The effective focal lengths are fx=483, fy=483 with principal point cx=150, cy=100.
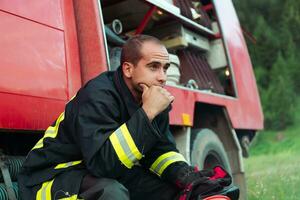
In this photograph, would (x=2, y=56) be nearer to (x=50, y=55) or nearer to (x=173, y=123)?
(x=50, y=55)

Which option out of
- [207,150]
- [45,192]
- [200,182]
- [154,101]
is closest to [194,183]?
[200,182]

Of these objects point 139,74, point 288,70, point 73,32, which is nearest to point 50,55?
point 73,32

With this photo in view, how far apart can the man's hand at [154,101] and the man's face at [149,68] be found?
4.0 inches

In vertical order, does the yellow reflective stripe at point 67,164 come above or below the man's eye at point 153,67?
below

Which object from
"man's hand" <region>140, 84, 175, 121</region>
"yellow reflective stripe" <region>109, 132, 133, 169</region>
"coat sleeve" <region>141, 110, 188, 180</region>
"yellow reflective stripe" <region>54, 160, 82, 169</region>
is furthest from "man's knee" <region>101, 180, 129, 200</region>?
"coat sleeve" <region>141, 110, 188, 180</region>

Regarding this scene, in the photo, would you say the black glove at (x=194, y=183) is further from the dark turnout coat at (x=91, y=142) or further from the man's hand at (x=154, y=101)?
the man's hand at (x=154, y=101)

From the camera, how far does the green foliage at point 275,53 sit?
16641mm

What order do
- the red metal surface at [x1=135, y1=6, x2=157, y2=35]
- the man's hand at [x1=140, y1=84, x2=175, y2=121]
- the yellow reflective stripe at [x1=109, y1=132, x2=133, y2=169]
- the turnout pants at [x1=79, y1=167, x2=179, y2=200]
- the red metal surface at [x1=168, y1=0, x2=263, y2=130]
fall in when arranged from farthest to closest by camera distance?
the red metal surface at [x1=168, y1=0, x2=263, y2=130] < the red metal surface at [x1=135, y1=6, x2=157, y2=35] < the turnout pants at [x1=79, y1=167, x2=179, y2=200] < the man's hand at [x1=140, y1=84, x2=175, y2=121] < the yellow reflective stripe at [x1=109, y1=132, x2=133, y2=169]

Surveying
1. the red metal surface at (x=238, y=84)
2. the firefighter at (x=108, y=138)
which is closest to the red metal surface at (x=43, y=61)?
the firefighter at (x=108, y=138)

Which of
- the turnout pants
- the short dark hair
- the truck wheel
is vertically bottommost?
the truck wheel

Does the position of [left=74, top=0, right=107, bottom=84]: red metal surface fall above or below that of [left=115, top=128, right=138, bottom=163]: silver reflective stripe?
above

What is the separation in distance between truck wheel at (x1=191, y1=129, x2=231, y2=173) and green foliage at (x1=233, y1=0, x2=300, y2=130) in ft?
40.1

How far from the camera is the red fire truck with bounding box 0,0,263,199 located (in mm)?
2471

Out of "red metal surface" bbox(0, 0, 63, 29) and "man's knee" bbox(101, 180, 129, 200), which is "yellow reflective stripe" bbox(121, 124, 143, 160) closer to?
"man's knee" bbox(101, 180, 129, 200)
